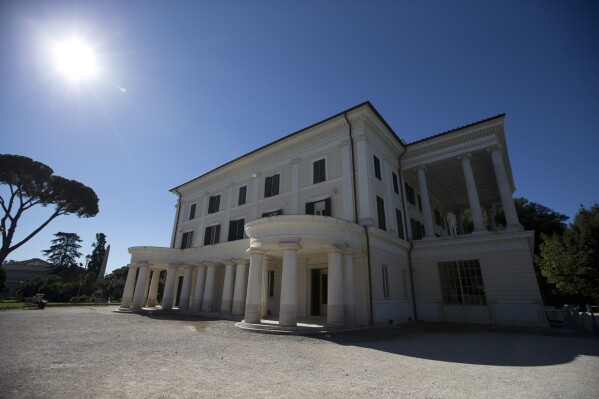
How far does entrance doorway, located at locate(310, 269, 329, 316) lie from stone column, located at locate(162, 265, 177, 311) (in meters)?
12.0

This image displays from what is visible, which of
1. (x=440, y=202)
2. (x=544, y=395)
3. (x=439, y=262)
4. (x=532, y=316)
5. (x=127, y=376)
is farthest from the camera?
(x=440, y=202)

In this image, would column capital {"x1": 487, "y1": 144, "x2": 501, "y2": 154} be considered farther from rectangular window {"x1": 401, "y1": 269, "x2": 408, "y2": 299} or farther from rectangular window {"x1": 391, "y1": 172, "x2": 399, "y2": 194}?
rectangular window {"x1": 401, "y1": 269, "x2": 408, "y2": 299}

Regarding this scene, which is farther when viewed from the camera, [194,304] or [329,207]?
[194,304]

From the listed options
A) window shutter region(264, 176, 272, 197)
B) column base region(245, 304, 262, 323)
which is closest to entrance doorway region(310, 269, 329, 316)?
column base region(245, 304, 262, 323)

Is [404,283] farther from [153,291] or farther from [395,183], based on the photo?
[153,291]

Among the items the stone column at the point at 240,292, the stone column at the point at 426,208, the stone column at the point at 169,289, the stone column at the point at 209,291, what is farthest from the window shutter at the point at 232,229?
the stone column at the point at 426,208

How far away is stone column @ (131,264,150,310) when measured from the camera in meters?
20.7

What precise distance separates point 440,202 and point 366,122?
625 inches

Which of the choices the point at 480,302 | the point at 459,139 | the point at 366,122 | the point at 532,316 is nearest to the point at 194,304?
the point at 366,122

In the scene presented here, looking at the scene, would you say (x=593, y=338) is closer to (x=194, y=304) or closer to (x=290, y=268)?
(x=290, y=268)

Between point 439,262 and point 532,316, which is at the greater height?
point 439,262

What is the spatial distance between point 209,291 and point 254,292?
8.45 m

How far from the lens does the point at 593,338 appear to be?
411 inches

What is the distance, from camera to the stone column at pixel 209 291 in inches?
755
